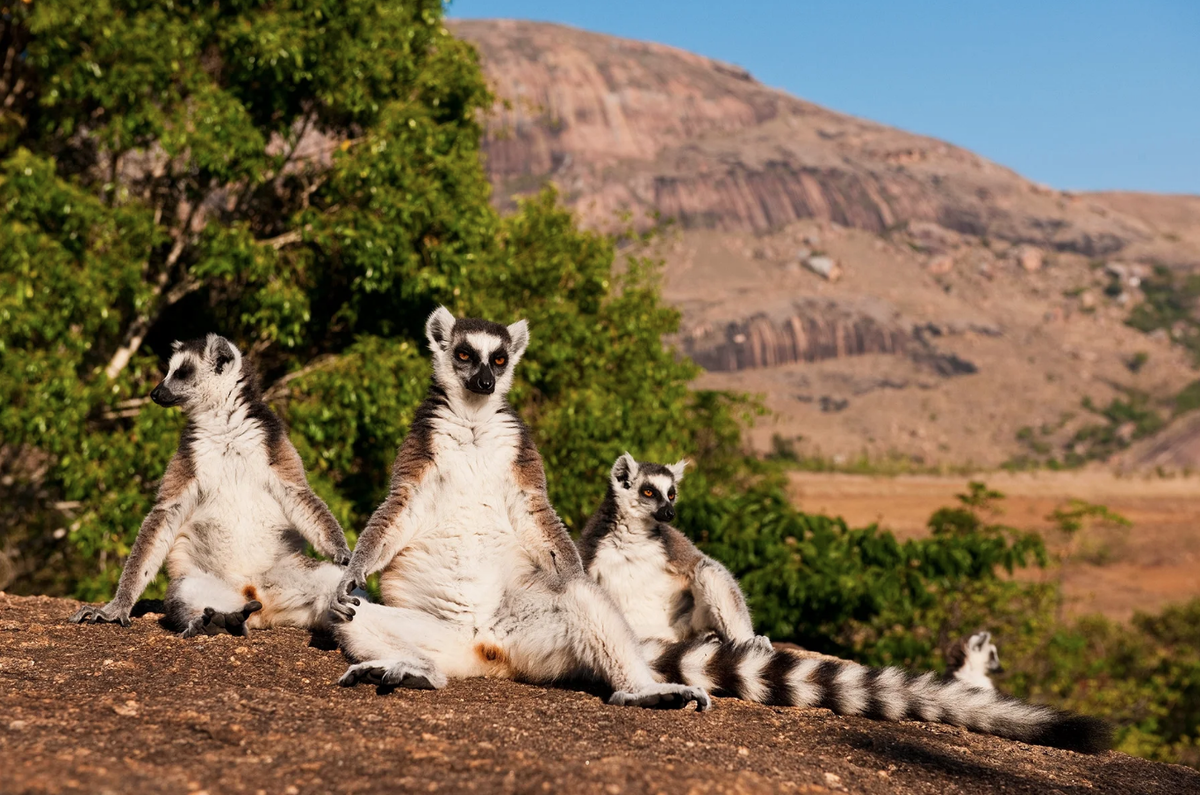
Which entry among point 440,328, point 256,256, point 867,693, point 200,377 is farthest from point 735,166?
point 867,693

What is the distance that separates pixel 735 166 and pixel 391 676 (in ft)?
551

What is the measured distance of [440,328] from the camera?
16.8 feet

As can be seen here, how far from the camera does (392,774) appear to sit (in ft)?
10.2

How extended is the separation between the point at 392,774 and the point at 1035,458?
9305cm

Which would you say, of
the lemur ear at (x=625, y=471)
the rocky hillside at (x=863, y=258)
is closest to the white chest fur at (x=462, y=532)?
the lemur ear at (x=625, y=471)

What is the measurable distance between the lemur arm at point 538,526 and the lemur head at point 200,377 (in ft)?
6.06

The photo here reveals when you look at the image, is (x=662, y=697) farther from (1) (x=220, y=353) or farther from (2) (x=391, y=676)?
(1) (x=220, y=353)

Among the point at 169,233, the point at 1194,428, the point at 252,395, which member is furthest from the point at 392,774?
the point at 1194,428

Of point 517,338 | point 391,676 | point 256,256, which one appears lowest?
point 391,676

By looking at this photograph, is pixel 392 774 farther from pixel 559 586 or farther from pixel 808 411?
pixel 808 411

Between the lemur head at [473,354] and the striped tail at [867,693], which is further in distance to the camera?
the lemur head at [473,354]

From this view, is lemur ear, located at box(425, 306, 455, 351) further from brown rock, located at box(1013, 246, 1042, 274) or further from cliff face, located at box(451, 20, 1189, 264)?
brown rock, located at box(1013, 246, 1042, 274)

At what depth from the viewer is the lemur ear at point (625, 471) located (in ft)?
20.8

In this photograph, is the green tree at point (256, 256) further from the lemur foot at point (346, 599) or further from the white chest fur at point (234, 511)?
the lemur foot at point (346, 599)
